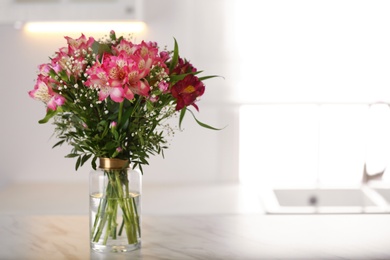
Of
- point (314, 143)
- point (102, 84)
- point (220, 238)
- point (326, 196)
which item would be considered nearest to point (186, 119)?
point (314, 143)

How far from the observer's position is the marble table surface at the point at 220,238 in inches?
57.2

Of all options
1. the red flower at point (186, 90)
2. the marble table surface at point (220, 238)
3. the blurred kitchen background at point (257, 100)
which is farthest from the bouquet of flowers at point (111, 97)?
the blurred kitchen background at point (257, 100)

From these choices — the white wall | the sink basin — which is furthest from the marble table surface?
the white wall

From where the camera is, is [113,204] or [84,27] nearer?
[113,204]

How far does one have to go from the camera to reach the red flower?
1396 mm

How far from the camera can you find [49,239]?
5.15ft

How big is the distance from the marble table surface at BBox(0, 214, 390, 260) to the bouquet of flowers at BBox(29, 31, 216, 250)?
0.38ft

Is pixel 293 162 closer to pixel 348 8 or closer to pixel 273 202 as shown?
pixel 273 202

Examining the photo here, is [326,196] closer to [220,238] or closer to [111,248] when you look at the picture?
[220,238]

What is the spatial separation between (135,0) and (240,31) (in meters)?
0.61

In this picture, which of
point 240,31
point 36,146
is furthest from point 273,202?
point 36,146

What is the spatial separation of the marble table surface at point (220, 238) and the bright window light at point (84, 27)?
165 centimetres

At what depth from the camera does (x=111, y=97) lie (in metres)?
1.30

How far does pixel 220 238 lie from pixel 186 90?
391 millimetres
